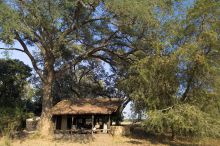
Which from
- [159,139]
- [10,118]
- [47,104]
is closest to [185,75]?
[159,139]

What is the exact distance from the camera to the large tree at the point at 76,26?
24.4 metres

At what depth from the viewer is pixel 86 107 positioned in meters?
→ 34.6

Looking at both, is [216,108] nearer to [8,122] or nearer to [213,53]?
[213,53]

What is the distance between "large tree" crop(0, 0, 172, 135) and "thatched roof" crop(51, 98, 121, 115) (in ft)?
8.74

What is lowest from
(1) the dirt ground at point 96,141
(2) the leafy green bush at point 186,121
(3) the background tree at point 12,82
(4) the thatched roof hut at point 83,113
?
(1) the dirt ground at point 96,141

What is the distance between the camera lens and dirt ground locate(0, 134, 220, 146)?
28203 millimetres

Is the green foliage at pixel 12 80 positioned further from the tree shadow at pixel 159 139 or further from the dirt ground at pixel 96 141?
the tree shadow at pixel 159 139

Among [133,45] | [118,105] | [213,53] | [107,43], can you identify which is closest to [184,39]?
[213,53]

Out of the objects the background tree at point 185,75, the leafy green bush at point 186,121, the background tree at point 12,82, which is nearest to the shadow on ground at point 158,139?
the background tree at point 185,75

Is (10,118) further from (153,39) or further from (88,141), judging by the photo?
(153,39)

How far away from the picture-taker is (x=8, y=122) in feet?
102

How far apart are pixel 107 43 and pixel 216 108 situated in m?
A: 10.0

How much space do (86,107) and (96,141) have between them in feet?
17.9

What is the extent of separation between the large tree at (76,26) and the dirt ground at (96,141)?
2.36 meters
